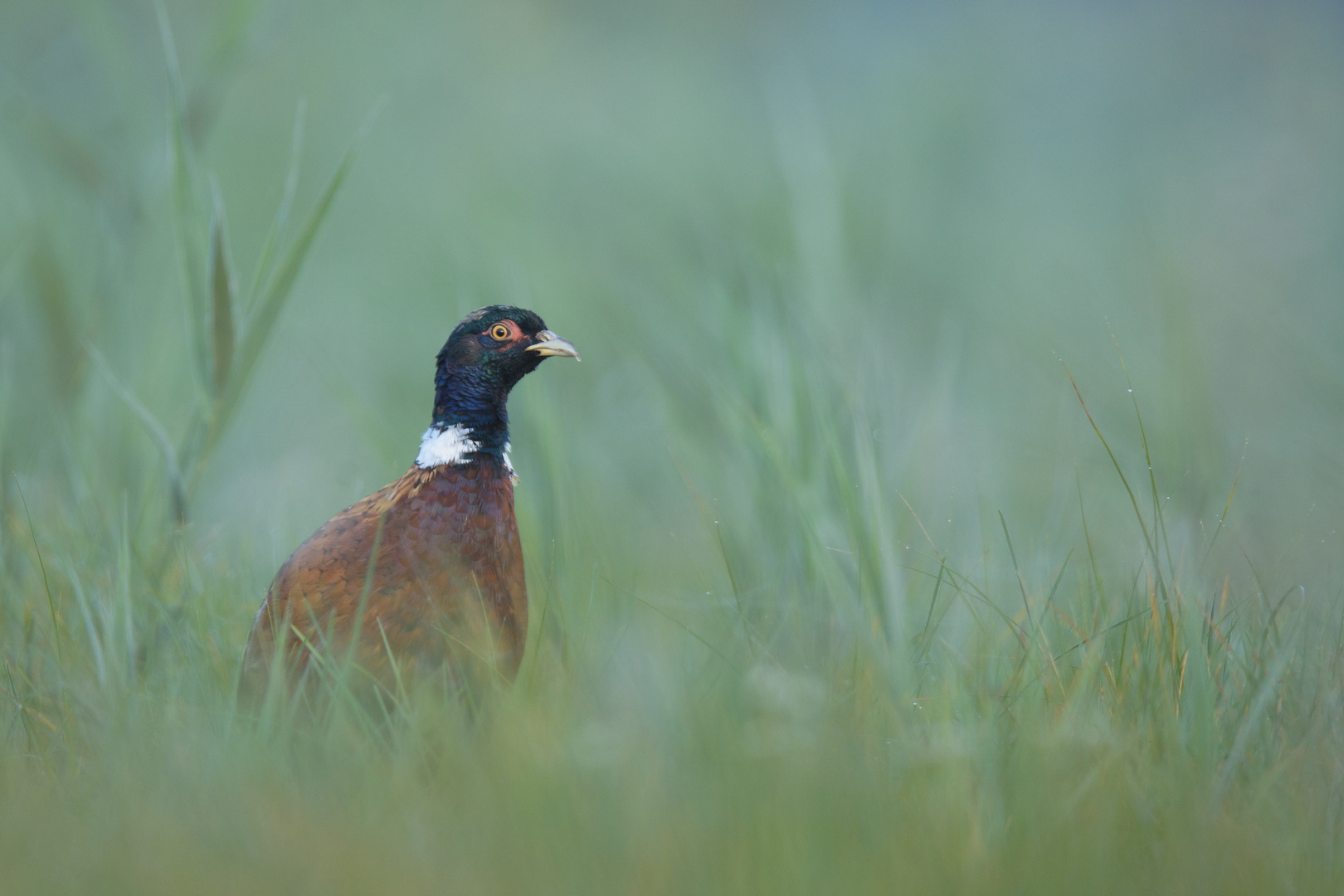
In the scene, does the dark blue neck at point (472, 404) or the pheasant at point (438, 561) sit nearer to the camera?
the pheasant at point (438, 561)

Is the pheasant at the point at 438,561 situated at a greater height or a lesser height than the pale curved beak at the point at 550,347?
lesser

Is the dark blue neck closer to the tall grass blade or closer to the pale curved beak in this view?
the pale curved beak

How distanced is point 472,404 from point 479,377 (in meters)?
0.06

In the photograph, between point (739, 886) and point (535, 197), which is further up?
point (535, 197)

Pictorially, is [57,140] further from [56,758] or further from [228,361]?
[56,758]

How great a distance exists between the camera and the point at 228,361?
2428mm

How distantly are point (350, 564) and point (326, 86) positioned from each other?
5675mm

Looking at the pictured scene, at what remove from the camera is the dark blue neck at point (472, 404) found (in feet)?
7.47

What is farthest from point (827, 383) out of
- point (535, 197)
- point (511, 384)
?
point (535, 197)

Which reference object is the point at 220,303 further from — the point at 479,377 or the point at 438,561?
the point at 438,561

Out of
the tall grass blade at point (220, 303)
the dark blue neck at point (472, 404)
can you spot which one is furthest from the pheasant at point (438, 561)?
the tall grass blade at point (220, 303)

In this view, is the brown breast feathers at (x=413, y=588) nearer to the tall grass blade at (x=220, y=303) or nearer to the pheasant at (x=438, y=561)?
the pheasant at (x=438, y=561)

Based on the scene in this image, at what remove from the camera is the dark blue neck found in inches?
89.6

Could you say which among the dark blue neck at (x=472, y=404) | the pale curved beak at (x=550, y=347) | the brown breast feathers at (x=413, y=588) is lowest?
the brown breast feathers at (x=413, y=588)
